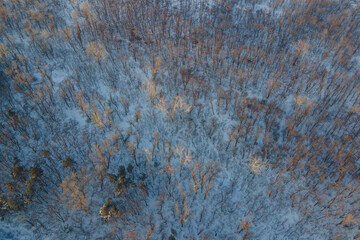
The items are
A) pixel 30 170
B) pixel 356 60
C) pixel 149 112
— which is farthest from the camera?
pixel 356 60

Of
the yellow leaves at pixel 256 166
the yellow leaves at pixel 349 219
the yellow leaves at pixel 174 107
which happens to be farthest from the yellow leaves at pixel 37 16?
the yellow leaves at pixel 349 219

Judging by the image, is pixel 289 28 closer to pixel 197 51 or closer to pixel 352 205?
pixel 197 51

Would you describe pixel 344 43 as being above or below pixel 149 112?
above

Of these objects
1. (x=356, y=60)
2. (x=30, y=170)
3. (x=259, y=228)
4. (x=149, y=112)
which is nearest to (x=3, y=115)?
(x=30, y=170)

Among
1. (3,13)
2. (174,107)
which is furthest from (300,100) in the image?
(3,13)

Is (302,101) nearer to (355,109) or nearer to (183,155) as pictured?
(355,109)

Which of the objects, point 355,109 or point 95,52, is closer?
point 355,109

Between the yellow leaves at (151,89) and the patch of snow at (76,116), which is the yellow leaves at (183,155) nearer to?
the yellow leaves at (151,89)
